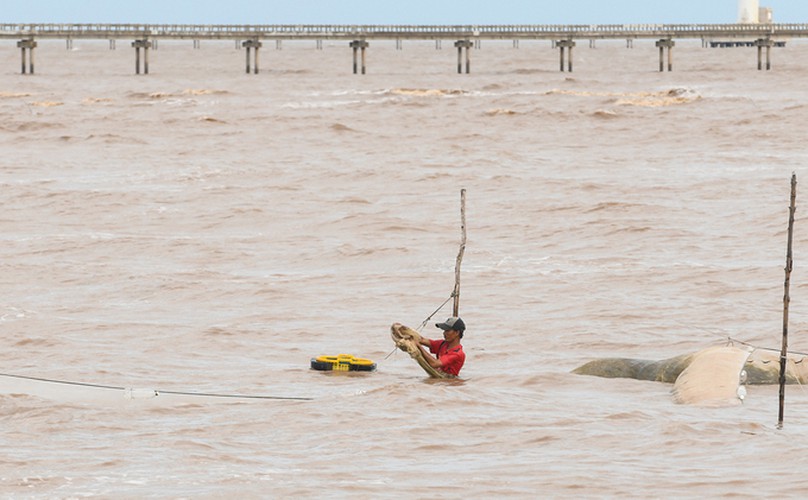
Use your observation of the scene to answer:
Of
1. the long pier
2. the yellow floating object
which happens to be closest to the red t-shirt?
the yellow floating object

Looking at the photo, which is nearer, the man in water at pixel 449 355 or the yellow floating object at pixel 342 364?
the man in water at pixel 449 355

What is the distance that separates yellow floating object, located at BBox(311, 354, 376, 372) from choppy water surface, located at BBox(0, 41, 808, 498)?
228 millimetres

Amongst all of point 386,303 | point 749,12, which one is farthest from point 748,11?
A: point 386,303

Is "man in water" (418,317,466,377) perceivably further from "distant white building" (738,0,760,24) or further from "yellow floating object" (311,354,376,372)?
"distant white building" (738,0,760,24)

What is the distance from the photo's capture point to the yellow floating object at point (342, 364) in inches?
668

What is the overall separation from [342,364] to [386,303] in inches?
199

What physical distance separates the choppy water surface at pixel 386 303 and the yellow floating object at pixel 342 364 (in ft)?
0.75

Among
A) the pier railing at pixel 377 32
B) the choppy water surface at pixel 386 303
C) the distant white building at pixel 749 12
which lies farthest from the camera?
the distant white building at pixel 749 12

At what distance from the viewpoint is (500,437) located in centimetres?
1374

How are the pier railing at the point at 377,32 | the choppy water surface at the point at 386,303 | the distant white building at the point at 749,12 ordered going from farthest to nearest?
the distant white building at the point at 749,12 < the pier railing at the point at 377,32 < the choppy water surface at the point at 386,303

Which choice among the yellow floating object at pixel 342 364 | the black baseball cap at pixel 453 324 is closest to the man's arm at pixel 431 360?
the black baseball cap at pixel 453 324

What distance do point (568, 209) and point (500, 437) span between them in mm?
18548

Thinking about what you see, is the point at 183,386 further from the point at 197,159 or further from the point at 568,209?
the point at 197,159

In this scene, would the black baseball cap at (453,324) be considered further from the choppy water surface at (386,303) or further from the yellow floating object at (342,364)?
the yellow floating object at (342,364)
